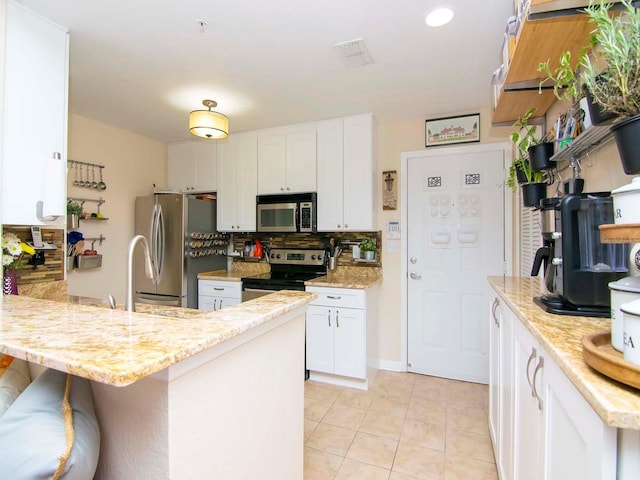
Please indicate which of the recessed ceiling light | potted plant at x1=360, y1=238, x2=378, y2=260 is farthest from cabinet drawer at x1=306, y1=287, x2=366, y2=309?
the recessed ceiling light

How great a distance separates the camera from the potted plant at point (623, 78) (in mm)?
760

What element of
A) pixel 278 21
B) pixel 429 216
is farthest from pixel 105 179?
pixel 429 216

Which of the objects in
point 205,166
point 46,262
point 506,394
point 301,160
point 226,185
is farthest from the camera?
point 205,166

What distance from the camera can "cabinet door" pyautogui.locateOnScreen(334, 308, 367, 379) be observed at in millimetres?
2812

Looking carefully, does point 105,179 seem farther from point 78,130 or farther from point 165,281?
point 165,281

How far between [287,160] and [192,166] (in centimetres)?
129

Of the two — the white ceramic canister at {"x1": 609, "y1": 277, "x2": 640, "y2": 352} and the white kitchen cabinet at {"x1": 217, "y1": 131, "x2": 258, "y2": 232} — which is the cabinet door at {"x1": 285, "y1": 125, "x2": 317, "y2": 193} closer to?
the white kitchen cabinet at {"x1": 217, "y1": 131, "x2": 258, "y2": 232}

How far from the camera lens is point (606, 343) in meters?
0.79

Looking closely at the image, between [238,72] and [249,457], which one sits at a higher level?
[238,72]

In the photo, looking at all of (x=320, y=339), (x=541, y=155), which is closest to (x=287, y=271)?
(x=320, y=339)

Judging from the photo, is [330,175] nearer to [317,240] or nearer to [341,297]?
[317,240]

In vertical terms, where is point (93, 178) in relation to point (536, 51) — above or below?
below

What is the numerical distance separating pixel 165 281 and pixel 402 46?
3040 mm

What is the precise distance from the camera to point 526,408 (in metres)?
1.14
